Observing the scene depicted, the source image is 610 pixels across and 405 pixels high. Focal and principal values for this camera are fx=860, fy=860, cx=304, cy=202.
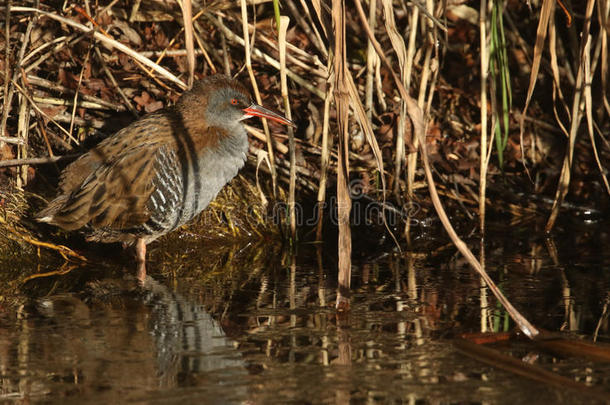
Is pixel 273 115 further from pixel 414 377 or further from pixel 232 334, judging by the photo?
pixel 414 377

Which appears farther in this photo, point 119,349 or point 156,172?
point 156,172

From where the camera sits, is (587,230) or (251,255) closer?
(251,255)

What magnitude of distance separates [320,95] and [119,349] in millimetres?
2641

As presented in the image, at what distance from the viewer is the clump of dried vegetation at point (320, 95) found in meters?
4.91

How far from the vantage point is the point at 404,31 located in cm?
585

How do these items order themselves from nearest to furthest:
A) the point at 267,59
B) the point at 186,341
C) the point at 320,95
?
the point at 186,341 → the point at 267,59 → the point at 320,95

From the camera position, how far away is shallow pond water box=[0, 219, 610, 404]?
2.75 meters

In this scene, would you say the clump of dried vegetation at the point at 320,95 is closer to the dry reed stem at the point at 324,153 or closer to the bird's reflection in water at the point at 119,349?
the dry reed stem at the point at 324,153

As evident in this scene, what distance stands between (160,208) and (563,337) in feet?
7.43

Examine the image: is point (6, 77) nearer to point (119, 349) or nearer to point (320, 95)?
point (320, 95)

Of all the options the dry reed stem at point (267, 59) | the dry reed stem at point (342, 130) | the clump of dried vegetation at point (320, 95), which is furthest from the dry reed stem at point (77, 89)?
the dry reed stem at point (342, 130)

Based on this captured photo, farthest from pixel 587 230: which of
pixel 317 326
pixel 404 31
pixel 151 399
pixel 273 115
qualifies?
pixel 151 399

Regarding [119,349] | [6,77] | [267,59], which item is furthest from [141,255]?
[119,349]

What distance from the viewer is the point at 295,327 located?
3.45 m
